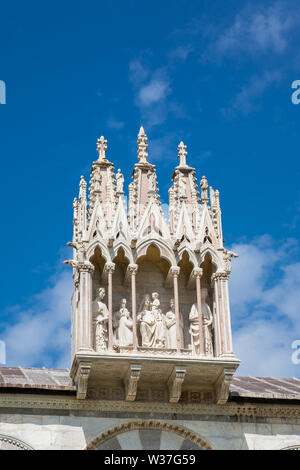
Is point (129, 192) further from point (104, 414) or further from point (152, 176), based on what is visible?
point (104, 414)

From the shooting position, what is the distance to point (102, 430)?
22.5 meters

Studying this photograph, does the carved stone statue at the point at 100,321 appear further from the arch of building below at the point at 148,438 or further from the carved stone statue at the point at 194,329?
the carved stone statue at the point at 194,329

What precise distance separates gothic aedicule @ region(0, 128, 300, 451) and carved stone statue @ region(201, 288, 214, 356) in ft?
0.10

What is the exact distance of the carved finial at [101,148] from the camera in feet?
84.9

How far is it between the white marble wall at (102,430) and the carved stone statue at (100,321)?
5.50 ft

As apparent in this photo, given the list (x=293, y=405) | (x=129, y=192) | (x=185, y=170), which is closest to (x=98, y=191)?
(x=129, y=192)

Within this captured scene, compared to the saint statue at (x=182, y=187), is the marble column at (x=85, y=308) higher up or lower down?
lower down

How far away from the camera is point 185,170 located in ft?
85.7

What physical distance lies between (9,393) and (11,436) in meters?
0.90

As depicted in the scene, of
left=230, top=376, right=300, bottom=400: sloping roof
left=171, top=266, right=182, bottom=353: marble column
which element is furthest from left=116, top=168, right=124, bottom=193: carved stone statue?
left=230, top=376, right=300, bottom=400: sloping roof

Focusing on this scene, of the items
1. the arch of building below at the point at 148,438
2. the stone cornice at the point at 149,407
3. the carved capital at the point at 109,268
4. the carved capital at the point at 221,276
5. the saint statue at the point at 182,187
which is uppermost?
the saint statue at the point at 182,187

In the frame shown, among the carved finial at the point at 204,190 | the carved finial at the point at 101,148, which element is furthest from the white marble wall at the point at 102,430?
the carved finial at the point at 101,148

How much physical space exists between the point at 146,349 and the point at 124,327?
0.91 meters

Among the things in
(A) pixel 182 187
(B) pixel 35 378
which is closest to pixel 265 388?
(A) pixel 182 187
